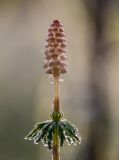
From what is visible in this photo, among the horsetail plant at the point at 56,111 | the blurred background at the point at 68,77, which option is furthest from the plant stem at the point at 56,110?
the blurred background at the point at 68,77

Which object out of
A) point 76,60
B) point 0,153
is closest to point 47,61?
point 0,153

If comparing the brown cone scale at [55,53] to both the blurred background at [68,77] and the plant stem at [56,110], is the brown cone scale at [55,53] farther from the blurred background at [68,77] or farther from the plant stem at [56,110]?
the blurred background at [68,77]

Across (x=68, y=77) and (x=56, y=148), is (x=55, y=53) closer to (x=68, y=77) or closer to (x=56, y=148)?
(x=56, y=148)

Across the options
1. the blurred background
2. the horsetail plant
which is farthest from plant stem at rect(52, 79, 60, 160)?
the blurred background

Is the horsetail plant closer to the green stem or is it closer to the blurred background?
the green stem

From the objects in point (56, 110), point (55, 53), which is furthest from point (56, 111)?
point (55, 53)
